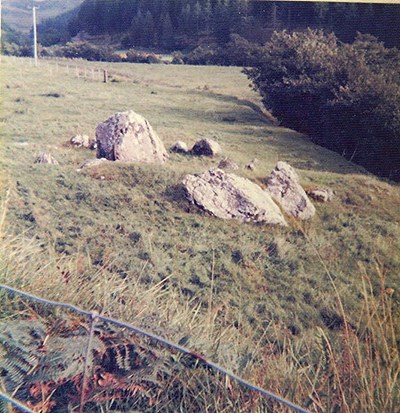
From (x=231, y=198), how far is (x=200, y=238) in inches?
11.4

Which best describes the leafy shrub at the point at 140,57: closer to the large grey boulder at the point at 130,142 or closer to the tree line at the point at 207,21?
the tree line at the point at 207,21

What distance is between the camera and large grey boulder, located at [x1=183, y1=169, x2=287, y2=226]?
2.59 m

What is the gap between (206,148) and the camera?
2.89 meters

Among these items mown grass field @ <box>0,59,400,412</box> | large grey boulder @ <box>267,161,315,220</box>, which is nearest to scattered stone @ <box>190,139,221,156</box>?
mown grass field @ <box>0,59,400,412</box>

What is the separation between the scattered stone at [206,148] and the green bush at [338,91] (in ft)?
1.45

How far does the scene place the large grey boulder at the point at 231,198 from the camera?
8.51ft

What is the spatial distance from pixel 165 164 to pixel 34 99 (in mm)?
1106

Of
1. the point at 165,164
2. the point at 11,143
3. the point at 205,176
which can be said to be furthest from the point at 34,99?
the point at 205,176

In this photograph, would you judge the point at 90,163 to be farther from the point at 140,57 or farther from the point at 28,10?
the point at 28,10

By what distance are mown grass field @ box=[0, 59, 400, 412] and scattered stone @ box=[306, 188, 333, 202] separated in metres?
0.04

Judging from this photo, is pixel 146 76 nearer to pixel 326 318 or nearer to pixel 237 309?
pixel 237 309

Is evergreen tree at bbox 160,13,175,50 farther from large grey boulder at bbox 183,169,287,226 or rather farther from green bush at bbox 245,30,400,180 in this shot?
large grey boulder at bbox 183,169,287,226

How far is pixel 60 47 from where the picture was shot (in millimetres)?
3209

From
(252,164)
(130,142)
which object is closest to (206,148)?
(252,164)
